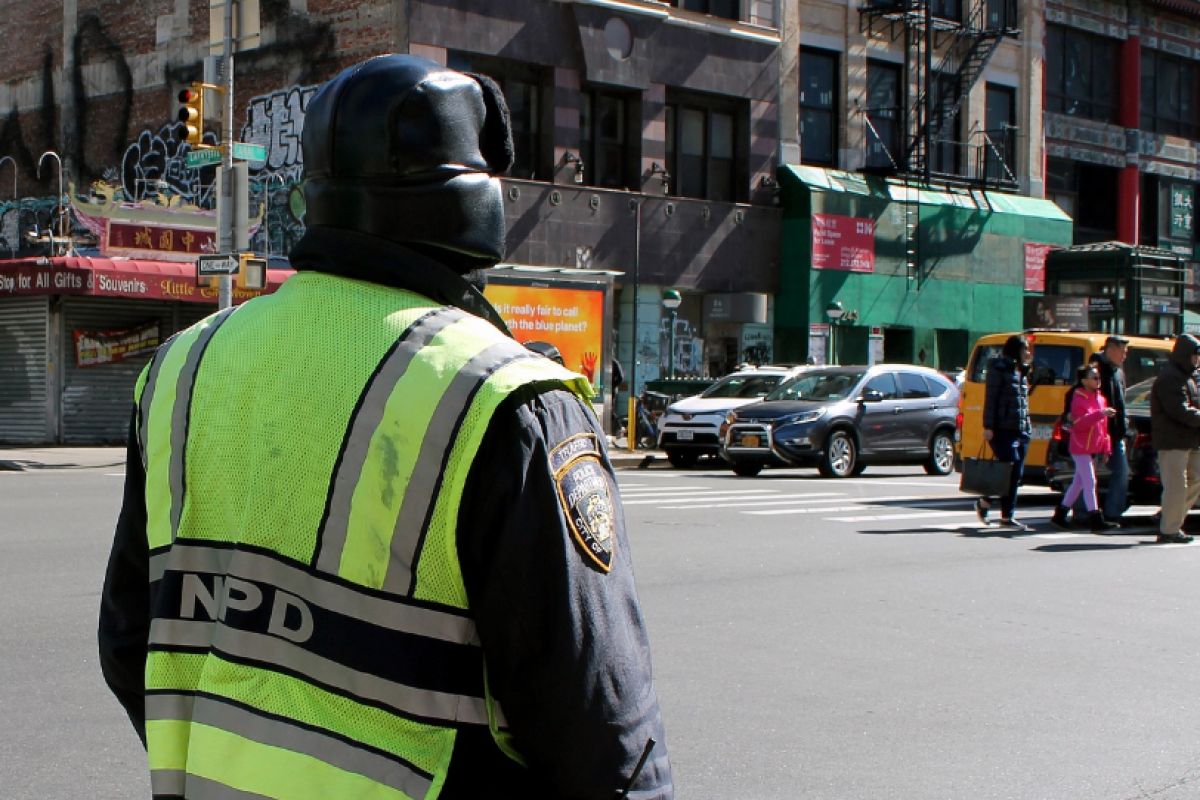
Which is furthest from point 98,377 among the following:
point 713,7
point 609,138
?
point 713,7

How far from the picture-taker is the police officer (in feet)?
6.52

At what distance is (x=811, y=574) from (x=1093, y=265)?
27.5 metres

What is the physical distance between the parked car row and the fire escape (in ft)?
A: 40.5

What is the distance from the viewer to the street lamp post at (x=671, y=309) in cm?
2989

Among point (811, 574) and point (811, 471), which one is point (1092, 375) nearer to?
point (811, 574)

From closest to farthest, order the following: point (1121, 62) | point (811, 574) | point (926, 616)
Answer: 1. point (926, 616)
2. point (811, 574)
3. point (1121, 62)

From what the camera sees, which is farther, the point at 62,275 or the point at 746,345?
the point at 746,345

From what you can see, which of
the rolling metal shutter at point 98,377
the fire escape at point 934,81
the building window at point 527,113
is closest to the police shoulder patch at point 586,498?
the rolling metal shutter at point 98,377

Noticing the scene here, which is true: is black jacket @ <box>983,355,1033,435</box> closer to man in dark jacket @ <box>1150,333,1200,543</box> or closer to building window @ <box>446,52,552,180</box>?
man in dark jacket @ <box>1150,333,1200,543</box>

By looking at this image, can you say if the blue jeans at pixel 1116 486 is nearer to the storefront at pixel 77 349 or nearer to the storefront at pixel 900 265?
the storefront at pixel 77 349

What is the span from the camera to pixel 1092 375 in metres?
14.1

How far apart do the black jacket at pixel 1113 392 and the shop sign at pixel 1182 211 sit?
30.7 m

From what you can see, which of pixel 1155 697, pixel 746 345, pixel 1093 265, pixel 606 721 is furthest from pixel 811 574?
pixel 1093 265

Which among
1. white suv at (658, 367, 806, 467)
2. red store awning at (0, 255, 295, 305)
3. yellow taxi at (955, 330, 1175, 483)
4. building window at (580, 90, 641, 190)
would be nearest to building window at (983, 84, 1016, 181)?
building window at (580, 90, 641, 190)
